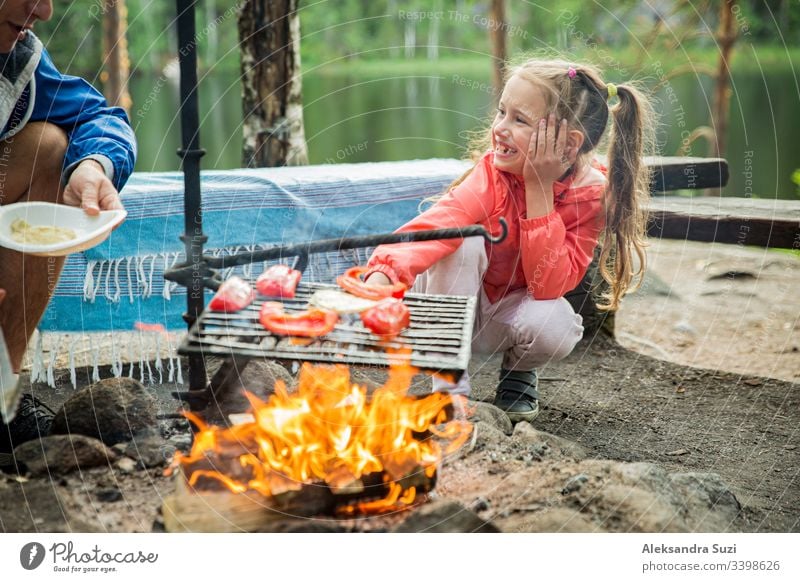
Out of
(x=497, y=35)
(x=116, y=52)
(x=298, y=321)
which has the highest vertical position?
(x=116, y=52)

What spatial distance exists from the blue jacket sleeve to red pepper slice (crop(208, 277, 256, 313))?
43 centimetres

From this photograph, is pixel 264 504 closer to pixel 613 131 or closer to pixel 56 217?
pixel 56 217

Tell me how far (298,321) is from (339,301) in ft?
0.39

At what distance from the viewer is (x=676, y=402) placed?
2.25 metres

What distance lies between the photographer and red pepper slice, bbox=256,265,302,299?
160 cm

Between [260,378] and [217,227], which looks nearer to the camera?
[260,378]

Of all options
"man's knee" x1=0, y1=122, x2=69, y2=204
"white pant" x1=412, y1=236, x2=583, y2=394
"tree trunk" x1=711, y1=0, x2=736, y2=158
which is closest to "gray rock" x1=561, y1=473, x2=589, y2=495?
"white pant" x1=412, y1=236, x2=583, y2=394

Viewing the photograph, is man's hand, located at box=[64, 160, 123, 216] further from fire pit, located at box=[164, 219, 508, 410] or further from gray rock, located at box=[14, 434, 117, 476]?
gray rock, located at box=[14, 434, 117, 476]

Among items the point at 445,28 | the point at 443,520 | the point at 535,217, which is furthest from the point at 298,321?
the point at 445,28

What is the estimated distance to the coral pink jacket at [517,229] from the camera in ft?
6.23

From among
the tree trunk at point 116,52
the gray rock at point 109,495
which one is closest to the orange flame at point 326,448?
the gray rock at point 109,495

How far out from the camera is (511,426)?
2021mm
